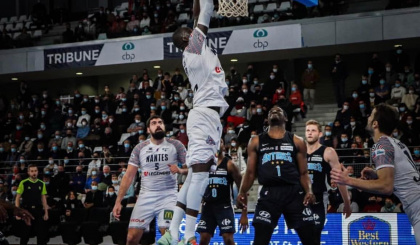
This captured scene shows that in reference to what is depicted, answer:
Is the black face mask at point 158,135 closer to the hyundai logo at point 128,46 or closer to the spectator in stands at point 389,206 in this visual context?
the spectator in stands at point 389,206

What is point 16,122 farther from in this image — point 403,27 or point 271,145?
point 271,145

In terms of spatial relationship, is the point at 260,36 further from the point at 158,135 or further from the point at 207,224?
the point at 158,135

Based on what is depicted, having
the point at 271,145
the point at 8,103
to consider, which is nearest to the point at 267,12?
the point at 8,103

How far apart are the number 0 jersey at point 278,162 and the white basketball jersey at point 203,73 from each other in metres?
0.82

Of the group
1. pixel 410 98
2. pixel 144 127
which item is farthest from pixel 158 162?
pixel 144 127

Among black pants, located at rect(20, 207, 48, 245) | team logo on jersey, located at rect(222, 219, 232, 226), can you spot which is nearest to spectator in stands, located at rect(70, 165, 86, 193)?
black pants, located at rect(20, 207, 48, 245)

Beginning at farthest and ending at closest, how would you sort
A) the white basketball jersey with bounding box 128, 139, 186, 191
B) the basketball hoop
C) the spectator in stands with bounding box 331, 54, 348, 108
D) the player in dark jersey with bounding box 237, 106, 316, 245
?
the spectator in stands with bounding box 331, 54, 348, 108, the basketball hoop, the white basketball jersey with bounding box 128, 139, 186, 191, the player in dark jersey with bounding box 237, 106, 316, 245

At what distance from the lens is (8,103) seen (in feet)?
121

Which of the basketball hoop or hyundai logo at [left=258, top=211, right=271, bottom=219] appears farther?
the basketball hoop

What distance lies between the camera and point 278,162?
927 centimetres

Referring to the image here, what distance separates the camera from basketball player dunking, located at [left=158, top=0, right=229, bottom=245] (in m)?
8.89

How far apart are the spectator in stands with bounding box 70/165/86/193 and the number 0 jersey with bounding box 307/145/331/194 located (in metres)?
14.9

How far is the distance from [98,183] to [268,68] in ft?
38.6

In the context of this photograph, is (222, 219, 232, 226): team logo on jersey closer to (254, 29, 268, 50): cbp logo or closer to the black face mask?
the black face mask
